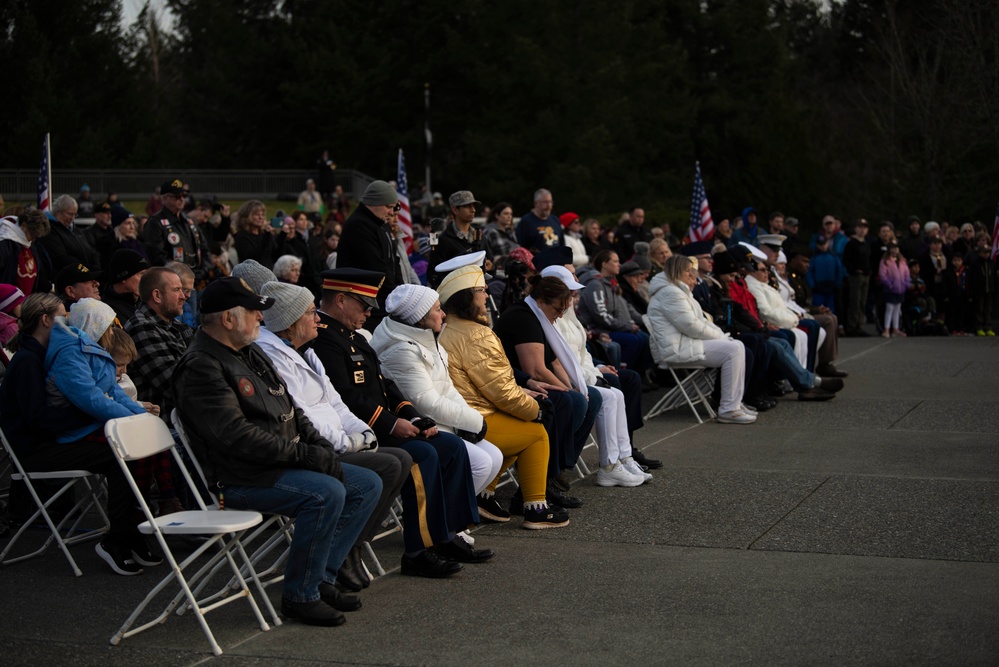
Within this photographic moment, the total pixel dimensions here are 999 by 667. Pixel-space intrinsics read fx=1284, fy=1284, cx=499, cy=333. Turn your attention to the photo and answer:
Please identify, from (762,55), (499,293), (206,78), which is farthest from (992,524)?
(206,78)

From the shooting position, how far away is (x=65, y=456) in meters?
6.78

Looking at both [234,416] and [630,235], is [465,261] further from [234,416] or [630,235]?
[630,235]

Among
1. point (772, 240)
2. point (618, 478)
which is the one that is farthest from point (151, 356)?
point (772, 240)

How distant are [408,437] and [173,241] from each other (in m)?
5.84

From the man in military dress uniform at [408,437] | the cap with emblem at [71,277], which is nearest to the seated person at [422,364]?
the man in military dress uniform at [408,437]

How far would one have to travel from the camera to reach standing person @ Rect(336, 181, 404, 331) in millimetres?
9844

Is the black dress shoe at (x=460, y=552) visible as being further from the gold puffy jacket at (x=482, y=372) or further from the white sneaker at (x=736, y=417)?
the white sneaker at (x=736, y=417)

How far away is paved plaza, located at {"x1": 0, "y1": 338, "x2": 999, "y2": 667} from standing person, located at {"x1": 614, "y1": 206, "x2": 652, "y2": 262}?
982 centimetres

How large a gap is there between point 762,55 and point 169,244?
42248mm

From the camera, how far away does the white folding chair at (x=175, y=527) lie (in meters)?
5.49

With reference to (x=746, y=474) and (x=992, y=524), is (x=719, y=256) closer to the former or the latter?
(x=746, y=474)

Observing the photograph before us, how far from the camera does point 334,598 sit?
595 cm

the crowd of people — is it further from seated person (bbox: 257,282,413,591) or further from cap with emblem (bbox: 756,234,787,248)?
cap with emblem (bbox: 756,234,787,248)

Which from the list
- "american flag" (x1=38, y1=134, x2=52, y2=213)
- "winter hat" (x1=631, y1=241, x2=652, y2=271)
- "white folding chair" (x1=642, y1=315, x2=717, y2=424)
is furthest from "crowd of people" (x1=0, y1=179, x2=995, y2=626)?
"american flag" (x1=38, y1=134, x2=52, y2=213)
